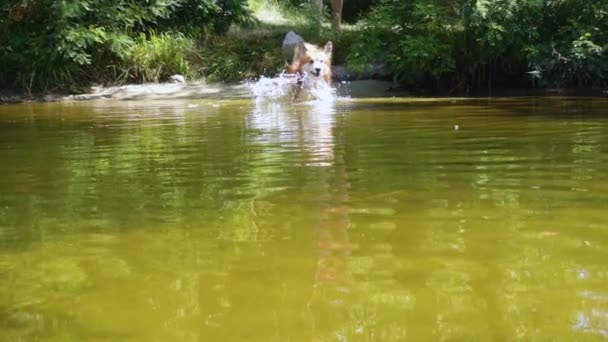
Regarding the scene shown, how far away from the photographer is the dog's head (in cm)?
1163

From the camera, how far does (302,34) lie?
53.7 ft

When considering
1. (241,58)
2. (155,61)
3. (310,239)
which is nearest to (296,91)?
(241,58)

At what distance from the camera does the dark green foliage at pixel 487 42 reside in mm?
12547

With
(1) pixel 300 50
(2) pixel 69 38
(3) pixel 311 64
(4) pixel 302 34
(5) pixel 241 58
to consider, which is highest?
(4) pixel 302 34

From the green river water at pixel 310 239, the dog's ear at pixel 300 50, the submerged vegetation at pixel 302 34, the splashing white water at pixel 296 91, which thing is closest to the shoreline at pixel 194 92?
the submerged vegetation at pixel 302 34

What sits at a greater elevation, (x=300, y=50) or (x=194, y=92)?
(x=300, y=50)

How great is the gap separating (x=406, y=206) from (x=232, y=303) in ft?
4.97

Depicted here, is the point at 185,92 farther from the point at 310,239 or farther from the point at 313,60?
the point at 310,239

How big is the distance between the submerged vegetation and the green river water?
6.90m

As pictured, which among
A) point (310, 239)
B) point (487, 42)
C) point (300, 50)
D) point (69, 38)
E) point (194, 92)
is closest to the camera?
point (310, 239)

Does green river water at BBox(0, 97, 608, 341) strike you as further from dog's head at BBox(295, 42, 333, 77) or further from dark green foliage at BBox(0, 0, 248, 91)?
dark green foliage at BBox(0, 0, 248, 91)

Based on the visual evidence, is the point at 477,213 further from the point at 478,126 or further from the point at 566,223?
the point at 478,126

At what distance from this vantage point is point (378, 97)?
12.9 m

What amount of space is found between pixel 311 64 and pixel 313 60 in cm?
8
